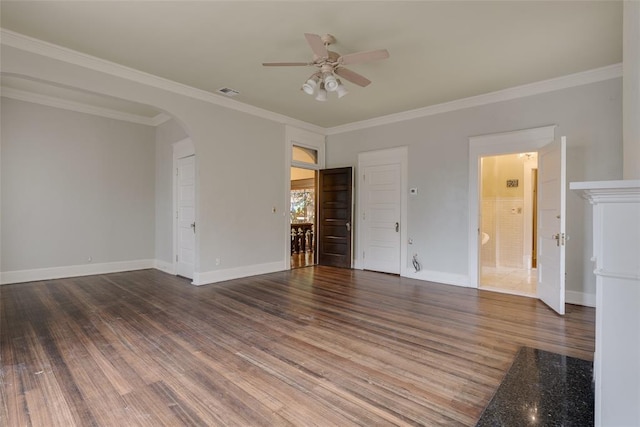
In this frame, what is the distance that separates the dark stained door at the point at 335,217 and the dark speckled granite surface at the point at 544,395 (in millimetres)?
4275

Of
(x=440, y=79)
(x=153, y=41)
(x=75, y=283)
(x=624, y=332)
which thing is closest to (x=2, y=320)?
(x=75, y=283)

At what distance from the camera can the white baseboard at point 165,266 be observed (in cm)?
586

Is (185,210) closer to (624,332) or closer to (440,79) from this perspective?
(440,79)

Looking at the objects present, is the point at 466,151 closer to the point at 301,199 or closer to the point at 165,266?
the point at 165,266

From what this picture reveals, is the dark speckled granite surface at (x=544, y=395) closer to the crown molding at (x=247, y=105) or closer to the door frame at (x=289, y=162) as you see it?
the crown molding at (x=247, y=105)

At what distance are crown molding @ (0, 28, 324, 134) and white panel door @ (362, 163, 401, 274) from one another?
2424 mm

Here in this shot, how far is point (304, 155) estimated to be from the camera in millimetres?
6723

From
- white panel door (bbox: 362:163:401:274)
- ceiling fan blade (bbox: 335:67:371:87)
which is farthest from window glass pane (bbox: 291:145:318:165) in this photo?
ceiling fan blade (bbox: 335:67:371:87)

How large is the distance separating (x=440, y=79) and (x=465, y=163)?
57.8 inches

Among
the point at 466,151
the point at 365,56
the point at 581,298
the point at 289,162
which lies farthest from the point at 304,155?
the point at 581,298

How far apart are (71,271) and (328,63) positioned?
568cm

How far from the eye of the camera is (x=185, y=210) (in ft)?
18.5

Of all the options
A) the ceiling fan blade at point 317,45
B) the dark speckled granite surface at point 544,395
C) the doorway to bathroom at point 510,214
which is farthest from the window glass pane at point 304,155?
the dark speckled granite surface at point 544,395

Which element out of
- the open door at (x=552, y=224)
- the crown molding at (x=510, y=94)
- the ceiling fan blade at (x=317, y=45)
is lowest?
the open door at (x=552, y=224)
